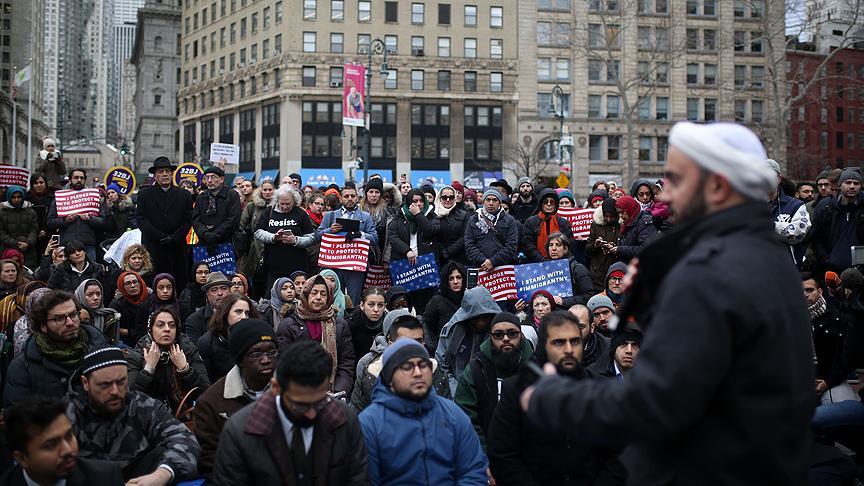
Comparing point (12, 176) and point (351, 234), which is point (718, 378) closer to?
point (351, 234)

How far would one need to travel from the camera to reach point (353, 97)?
2975cm

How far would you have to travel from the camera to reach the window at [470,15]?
7369cm

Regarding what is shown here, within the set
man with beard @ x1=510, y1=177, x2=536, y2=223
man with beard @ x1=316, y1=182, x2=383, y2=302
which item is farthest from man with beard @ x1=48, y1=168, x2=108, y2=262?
man with beard @ x1=510, y1=177, x2=536, y2=223

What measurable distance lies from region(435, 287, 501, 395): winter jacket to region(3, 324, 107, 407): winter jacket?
3.60 m

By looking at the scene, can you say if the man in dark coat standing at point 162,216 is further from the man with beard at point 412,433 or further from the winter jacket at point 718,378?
the winter jacket at point 718,378

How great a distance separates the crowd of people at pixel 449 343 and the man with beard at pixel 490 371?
0.02 metres

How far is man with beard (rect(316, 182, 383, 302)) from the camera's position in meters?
12.7

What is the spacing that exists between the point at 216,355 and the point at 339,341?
133 centimetres

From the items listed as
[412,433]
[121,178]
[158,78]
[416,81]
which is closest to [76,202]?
[121,178]

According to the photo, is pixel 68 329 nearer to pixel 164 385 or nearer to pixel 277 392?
pixel 164 385

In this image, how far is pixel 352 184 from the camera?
13.2 metres

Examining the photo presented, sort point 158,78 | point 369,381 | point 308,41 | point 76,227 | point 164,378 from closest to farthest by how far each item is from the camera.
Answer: point 164,378 < point 369,381 < point 76,227 < point 308,41 < point 158,78

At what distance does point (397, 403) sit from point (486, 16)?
233ft

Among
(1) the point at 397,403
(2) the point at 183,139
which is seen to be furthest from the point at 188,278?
(2) the point at 183,139
